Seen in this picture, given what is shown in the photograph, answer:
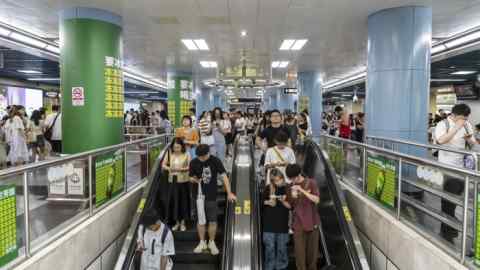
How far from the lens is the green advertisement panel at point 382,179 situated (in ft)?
15.2

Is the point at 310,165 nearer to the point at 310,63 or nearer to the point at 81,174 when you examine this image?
the point at 81,174

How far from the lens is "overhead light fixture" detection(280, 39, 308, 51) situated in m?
10.5

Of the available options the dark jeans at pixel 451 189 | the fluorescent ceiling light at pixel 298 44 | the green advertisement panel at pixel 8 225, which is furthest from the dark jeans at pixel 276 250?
the fluorescent ceiling light at pixel 298 44

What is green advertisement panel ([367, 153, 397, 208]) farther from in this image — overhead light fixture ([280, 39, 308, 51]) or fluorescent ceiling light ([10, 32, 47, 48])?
fluorescent ceiling light ([10, 32, 47, 48])

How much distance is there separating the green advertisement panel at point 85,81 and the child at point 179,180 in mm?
2208

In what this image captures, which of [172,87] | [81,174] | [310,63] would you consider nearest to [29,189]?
[81,174]

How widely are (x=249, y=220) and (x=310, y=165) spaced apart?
3.06 m

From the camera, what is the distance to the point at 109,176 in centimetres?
536

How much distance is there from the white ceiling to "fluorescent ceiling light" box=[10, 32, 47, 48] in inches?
19.0

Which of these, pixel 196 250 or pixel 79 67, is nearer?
pixel 196 250

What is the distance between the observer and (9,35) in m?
9.38

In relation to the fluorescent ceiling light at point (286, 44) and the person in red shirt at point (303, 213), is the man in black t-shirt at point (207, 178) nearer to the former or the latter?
the person in red shirt at point (303, 213)

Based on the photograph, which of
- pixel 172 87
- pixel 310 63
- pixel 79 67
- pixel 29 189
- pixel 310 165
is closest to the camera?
pixel 29 189

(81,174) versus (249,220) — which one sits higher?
(81,174)
